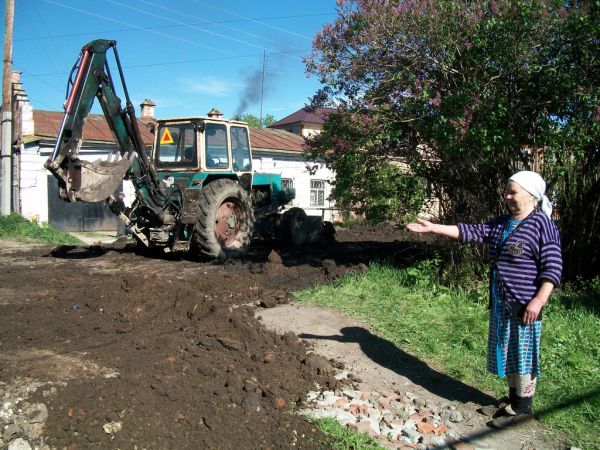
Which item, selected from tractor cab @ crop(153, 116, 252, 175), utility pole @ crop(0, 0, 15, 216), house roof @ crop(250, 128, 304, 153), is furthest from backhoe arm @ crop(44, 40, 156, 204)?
house roof @ crop(250, 128, 304, 153)

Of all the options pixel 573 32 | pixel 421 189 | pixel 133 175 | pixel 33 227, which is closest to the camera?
pixel 573 32

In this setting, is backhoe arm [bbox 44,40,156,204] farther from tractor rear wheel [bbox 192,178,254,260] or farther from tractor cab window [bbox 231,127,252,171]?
tractor cab window [bbox 231,127,252,171]

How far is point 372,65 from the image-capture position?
302 inches

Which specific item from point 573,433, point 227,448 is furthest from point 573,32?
point 227,448

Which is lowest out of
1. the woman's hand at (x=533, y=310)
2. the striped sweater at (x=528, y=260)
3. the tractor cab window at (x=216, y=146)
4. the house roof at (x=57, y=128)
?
the woman's hand at (x=533, y=310)

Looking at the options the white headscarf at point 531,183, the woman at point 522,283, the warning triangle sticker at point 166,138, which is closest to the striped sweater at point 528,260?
the woman at point 522,283

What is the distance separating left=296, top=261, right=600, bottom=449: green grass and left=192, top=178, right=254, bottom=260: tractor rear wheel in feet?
9.98

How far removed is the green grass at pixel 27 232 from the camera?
14.1 meters

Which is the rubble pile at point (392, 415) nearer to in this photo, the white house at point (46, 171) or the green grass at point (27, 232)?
the white house at point (46, 171)

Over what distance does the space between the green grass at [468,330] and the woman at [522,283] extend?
402 millimetres

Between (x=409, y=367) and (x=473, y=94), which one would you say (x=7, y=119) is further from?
(x=409, y=367)

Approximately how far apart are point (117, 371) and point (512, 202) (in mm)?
3110

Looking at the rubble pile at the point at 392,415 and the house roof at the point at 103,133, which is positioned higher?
the house roof at the point at 103,133

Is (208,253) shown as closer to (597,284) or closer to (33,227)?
(597,284)
